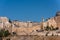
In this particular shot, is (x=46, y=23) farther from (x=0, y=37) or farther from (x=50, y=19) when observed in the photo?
(x=0, y=37)

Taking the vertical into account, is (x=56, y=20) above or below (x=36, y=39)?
above

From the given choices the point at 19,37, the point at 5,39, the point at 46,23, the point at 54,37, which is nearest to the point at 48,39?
the point at 54,37

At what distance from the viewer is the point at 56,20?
52.4 meters

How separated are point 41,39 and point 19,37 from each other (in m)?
1.92

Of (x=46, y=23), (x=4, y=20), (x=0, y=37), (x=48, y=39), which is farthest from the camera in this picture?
(x=4, y=20)

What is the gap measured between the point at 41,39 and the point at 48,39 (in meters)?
0.55

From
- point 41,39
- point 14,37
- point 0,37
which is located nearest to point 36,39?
point 41,39

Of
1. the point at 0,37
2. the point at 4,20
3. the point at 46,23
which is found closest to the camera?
the point at 0,37

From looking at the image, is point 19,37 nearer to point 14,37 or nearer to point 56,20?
point 14,37

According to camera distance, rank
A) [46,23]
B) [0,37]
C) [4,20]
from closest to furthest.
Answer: [0,37] < [46,23] < [4,20]

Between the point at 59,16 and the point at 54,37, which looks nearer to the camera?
the point at 54,37

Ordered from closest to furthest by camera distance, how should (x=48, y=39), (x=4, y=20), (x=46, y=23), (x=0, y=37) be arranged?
1. (x=48, y=39)
2. (x=0, y=37)
3. (x=46, y=23)
4. (x=4, y=20)

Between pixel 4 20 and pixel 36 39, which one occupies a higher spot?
pixel 4 20

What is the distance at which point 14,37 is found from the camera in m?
18.9
